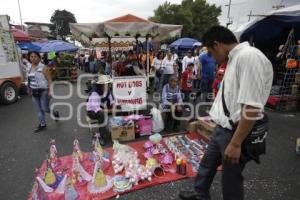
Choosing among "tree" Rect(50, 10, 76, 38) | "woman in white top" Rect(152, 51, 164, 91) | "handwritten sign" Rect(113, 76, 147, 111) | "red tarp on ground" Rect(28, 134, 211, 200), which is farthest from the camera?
"tree" Rect(50, 10, 76, 38)

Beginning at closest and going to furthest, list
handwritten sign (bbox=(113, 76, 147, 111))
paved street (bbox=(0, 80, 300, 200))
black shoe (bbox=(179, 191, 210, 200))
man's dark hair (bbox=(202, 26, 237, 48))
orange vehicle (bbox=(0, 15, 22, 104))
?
man's dark hair (bbox=(202, 26, 237, 48)) → black shoe (bbox=(179, 191, 210, 200)) → paved street (bbox=(0, 80, 300, 200)) → handwritten sign (bbox=(113, 76, 147, 111)) → orange vehicle (bbox=(0, 15, 22, 104))

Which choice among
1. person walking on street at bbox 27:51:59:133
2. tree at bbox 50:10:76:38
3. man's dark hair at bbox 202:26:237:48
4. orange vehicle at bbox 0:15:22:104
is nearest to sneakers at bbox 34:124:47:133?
person walking on street at bbox 27:51:59:133

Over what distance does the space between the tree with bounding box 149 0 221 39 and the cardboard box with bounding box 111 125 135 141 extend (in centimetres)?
2631

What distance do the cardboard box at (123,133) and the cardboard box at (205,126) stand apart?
140 centimetres

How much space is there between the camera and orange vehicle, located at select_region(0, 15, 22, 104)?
7926 millimetres

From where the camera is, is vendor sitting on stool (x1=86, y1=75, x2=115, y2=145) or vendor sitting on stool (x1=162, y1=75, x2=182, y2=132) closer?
vendor sitting on stool (x1=86, y1=75, x2=115, y2=145)

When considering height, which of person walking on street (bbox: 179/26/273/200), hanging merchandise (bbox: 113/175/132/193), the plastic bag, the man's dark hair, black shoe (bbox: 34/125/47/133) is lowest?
black shoe (bbox: 34/125/47/133)

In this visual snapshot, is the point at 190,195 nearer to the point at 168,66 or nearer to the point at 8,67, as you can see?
the point at 168,66

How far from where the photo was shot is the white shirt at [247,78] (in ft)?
5.28

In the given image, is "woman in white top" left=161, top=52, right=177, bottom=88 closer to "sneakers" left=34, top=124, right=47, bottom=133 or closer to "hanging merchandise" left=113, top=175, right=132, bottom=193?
"sneakers" left=34, top=124, right=47, bottom=133

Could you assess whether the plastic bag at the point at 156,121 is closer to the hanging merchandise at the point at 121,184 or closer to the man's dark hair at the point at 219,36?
the hanging merchandise at the point at 121,184

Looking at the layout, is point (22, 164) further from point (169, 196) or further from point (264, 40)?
point (264, 40)

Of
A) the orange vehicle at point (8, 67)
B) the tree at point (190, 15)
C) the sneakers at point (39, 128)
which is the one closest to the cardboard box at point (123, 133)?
the sneakers at point (39, 128)

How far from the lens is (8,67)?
8.16 metres
